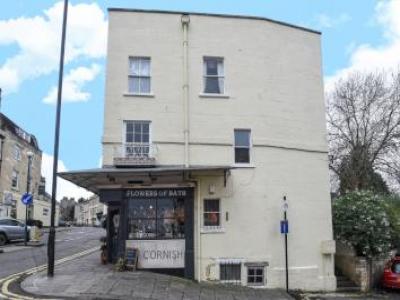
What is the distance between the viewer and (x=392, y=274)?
68.2 feet

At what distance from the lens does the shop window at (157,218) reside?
18.5 meters

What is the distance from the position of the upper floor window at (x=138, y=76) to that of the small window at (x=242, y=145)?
3950mm

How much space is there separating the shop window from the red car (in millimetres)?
8960

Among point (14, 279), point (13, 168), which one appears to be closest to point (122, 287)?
point (14, 279)

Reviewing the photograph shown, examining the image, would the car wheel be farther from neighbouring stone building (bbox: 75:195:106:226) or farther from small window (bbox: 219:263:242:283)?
neighbouring stone building (bbox: 75:195:106:226)

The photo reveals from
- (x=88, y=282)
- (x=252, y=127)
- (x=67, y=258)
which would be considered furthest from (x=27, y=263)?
(x=252, y=127)

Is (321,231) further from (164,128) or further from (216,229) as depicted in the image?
(164,128)

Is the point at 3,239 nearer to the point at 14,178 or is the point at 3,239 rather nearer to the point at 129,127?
the point at 129,127

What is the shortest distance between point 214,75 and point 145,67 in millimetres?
2758

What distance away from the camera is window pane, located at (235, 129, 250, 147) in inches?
779

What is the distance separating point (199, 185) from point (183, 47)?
18.1ft

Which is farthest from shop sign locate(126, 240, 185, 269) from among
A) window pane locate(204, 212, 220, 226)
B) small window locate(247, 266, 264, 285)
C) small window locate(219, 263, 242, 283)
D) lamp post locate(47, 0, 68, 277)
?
lamp post locate(47, 0, 68, 277)

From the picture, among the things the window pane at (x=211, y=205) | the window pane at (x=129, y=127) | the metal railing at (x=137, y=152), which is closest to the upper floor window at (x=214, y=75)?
the window pane at (x=129, y=127)

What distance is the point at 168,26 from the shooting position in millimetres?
20016
